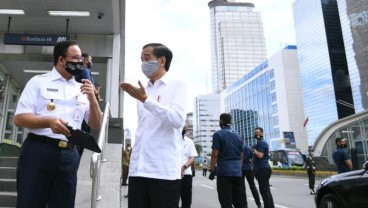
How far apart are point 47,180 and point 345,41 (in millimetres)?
80574

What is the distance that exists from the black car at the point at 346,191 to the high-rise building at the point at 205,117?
14283 cm

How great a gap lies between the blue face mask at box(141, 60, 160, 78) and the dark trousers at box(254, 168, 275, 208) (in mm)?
4752

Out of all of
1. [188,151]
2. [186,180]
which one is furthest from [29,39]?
[186,180]

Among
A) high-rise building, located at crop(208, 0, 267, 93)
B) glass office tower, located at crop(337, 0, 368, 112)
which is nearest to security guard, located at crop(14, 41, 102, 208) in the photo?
glass office tower, located at crop(337, 0, 368, 112)

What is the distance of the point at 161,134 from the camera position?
90.6 inches

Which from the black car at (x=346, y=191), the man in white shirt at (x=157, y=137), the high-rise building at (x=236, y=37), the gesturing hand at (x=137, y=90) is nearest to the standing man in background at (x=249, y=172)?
the black car at (x=346, y=191)

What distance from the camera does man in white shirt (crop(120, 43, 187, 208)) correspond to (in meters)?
2.18

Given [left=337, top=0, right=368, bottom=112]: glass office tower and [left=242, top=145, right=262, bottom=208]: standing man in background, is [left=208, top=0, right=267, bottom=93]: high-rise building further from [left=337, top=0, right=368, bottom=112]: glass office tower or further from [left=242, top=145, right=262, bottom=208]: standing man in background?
[left=242, top=145, right=262, bottom=208]: standing man in background

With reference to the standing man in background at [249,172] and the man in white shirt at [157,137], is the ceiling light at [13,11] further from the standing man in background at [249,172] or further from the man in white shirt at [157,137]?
the man in white shirt at [157,137]

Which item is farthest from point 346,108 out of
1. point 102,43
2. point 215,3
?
point 215,3

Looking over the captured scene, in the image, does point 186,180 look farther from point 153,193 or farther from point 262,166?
point 153,193

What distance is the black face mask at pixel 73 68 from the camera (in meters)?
2.47

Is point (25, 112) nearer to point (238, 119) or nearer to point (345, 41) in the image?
point (345, 41)

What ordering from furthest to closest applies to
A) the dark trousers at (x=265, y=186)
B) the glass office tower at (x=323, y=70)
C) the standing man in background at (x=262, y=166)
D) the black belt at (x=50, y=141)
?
the glass office tower at (x=323, y=70)
the standing man in background at (x=262, y=166)
the dark trousers at (x=265, y=186)
the black belt at (x=50, y=141)
